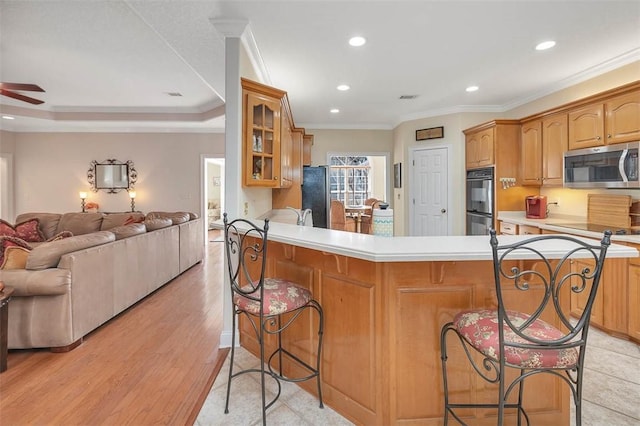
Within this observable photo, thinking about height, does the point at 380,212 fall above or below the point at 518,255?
above

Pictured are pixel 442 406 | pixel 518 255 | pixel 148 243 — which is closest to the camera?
pixel 518 255

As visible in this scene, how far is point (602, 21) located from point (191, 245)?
5479 millimetres

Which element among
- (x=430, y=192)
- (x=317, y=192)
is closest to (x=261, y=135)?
(x=317, y=192)

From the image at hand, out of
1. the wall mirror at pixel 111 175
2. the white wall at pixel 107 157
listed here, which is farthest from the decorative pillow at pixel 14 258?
the wall mirror at pixel 111 175

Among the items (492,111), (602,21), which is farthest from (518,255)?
(492,111)

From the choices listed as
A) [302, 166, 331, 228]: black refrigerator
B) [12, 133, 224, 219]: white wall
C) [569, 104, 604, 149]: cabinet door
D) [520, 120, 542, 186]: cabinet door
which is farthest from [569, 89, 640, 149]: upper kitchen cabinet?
[12, 133, 224, 219]: white wall

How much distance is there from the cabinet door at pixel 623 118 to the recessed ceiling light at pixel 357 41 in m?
2.47

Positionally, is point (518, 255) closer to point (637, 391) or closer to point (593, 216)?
point (637, 391)

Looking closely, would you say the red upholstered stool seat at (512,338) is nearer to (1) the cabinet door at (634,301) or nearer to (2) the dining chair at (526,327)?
(2) the dining chair at (526,327)

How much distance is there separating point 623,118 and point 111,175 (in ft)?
27.3

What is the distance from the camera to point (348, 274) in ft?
5.71

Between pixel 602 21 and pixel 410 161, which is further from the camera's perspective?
pixel 410 161

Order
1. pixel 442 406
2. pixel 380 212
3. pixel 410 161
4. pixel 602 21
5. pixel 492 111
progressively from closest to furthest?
pixel 442 406 → pixel 380 212 → pixel 602 21 → pixel 492 111 → pixel 410 161

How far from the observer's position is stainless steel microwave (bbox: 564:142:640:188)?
2.93 metres
